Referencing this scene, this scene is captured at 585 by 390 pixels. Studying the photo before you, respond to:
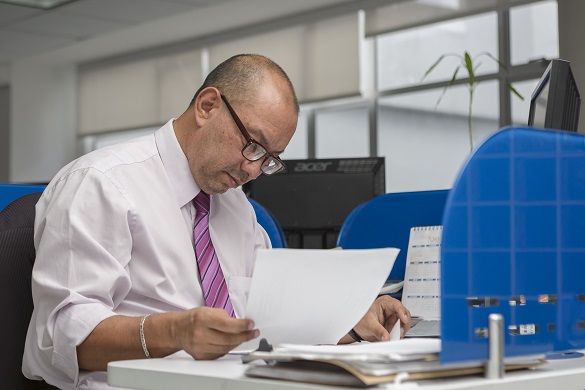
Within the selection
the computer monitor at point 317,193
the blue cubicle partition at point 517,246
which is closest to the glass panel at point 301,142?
the computer monitor at point 317,193

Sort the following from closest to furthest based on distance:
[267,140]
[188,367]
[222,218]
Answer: [188,367], [267,140], [222,218]

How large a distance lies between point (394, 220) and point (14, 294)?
0.95 metres

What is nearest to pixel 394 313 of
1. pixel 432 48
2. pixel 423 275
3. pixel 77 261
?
pixel 423 275

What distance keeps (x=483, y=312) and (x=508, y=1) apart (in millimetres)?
5690

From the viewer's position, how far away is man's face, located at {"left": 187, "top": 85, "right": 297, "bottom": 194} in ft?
5.10

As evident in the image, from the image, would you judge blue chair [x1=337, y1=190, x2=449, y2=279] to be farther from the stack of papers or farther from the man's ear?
the stack of papers

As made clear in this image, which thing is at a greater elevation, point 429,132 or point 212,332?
point 429,132

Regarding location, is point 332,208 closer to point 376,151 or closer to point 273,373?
point 273,373

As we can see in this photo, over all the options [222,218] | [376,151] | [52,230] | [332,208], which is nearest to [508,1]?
[376,151]

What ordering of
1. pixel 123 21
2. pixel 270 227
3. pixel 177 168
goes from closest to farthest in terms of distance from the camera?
1. pixel 177 168
2. pixel 270 227
3. pixel 123 21

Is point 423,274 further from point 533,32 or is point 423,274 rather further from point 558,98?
point 533,32

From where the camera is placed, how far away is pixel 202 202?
1640 mm

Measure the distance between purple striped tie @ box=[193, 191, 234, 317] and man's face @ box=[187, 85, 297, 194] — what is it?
0.06 m

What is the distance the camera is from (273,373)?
3.12 feet
